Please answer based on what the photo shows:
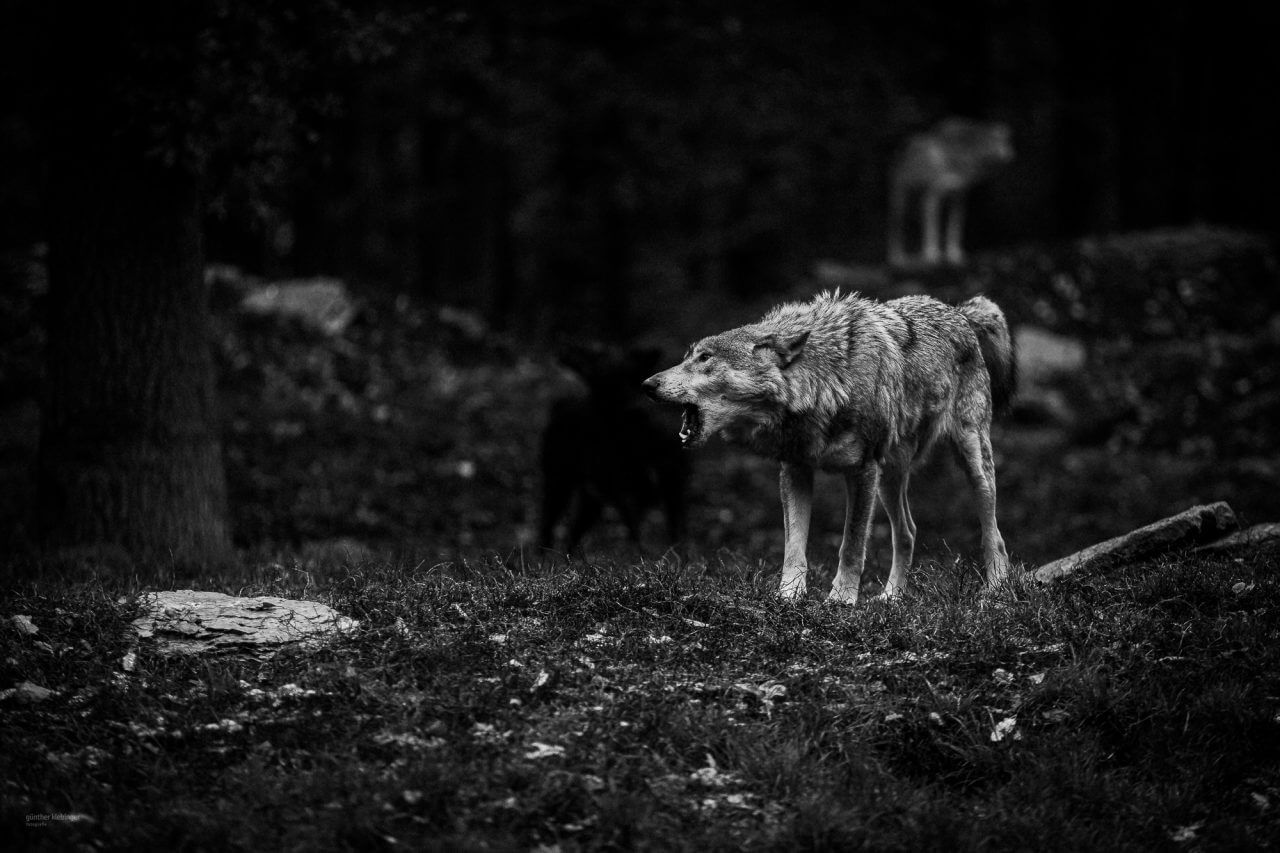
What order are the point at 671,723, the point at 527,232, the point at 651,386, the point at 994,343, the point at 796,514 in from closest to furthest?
1. the point at 671,723
2. the point at 651,386
3. the point at 796,514
4. the point at 994,343
5. the point at 527,232

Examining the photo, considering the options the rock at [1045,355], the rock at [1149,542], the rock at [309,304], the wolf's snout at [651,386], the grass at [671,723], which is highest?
the rock at [309,304]

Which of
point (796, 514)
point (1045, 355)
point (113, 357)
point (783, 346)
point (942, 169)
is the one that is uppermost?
point (942, 169)

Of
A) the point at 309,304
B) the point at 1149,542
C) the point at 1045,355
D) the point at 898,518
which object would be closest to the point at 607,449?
the point at 898,518

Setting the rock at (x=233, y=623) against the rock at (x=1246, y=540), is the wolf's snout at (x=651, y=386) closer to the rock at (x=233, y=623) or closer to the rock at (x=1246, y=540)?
the rock at (x=233, y=623)

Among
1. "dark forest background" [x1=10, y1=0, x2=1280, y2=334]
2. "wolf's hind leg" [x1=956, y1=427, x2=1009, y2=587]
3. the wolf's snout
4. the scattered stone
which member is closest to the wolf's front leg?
the wolf's snout

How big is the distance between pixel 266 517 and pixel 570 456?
11.4 feet

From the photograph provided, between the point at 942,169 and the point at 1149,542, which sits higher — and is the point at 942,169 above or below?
above

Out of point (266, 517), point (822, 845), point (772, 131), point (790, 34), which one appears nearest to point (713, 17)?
point (790, 34)

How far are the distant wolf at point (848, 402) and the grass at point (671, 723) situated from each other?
645 mm

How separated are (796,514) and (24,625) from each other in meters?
4.20

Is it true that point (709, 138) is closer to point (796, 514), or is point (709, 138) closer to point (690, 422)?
point (796, 514)

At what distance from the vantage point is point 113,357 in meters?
8.80

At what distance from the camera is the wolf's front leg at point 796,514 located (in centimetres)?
664

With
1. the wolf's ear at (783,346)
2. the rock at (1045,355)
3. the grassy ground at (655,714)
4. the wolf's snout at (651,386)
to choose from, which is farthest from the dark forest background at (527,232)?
the wolf's ear at (783,346)
